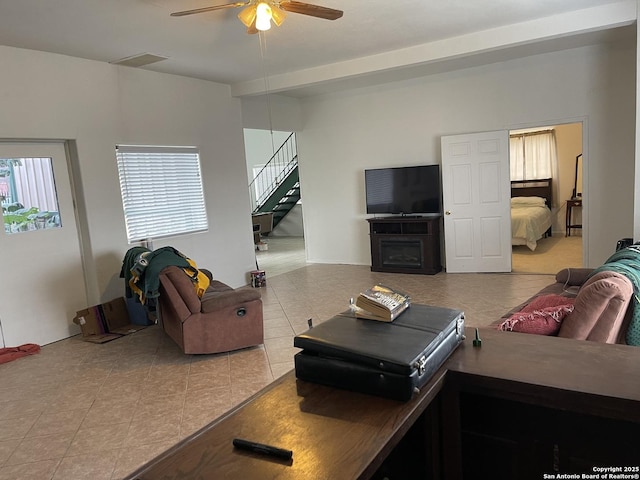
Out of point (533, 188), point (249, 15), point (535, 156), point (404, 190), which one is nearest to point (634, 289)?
point (249, 15)

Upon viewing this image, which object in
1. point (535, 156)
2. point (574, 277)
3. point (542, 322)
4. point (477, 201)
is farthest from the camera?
point (535, 156)

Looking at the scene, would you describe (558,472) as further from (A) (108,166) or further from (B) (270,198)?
(B) (270,198)

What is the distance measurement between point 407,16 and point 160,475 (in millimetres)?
4176

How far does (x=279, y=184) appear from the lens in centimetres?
1226

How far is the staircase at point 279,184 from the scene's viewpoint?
1215 cm

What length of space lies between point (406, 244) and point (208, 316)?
3.70 meters

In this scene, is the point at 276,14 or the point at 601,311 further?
the point at 276,14

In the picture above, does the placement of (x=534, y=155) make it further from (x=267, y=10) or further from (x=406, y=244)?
(x=267, y=10)

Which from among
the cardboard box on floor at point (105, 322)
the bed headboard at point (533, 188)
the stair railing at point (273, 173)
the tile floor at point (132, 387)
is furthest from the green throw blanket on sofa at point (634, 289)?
the stair railing at point (273, 173)

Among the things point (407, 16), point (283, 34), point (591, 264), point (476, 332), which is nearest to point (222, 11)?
point (283, 34)

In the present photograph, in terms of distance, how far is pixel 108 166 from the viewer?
199 inches

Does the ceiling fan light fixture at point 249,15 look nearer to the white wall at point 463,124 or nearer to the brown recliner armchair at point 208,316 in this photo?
the brown recliner armchair at point 208,316

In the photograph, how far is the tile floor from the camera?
8.79 feet

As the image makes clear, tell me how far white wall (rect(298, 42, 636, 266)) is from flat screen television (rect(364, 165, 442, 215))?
0.27 m
